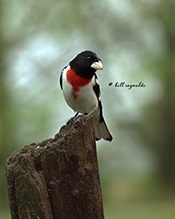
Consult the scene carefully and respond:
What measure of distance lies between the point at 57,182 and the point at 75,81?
1.73 meters

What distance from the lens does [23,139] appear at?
975cm

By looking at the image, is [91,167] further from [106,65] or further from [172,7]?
[172,7]

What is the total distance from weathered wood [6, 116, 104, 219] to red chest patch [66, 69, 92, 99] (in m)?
1.54

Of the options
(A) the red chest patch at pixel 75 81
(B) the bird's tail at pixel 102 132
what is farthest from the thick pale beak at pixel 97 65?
(B) the bird's tail at pixel 102 132

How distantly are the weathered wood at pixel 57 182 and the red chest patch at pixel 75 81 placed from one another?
1.54 metres

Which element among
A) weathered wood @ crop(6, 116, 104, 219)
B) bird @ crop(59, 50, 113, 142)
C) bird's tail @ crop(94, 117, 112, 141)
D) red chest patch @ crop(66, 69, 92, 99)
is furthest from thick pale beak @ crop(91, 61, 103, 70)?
weathered wood @ crop(6, 116, 104, 219)

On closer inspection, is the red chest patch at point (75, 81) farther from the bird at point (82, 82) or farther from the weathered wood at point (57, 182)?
the weathered wood at point (57, 182)

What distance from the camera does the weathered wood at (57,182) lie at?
1933mm

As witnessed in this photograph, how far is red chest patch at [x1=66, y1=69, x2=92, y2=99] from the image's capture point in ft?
11.6

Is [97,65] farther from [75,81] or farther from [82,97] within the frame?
[82,97]

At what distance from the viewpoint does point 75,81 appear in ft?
11.6

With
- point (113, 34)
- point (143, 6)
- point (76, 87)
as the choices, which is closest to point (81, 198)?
point (76, 87)

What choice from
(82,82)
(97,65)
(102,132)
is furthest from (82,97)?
(102,132)

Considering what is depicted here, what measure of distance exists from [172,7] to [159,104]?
3.24 m
